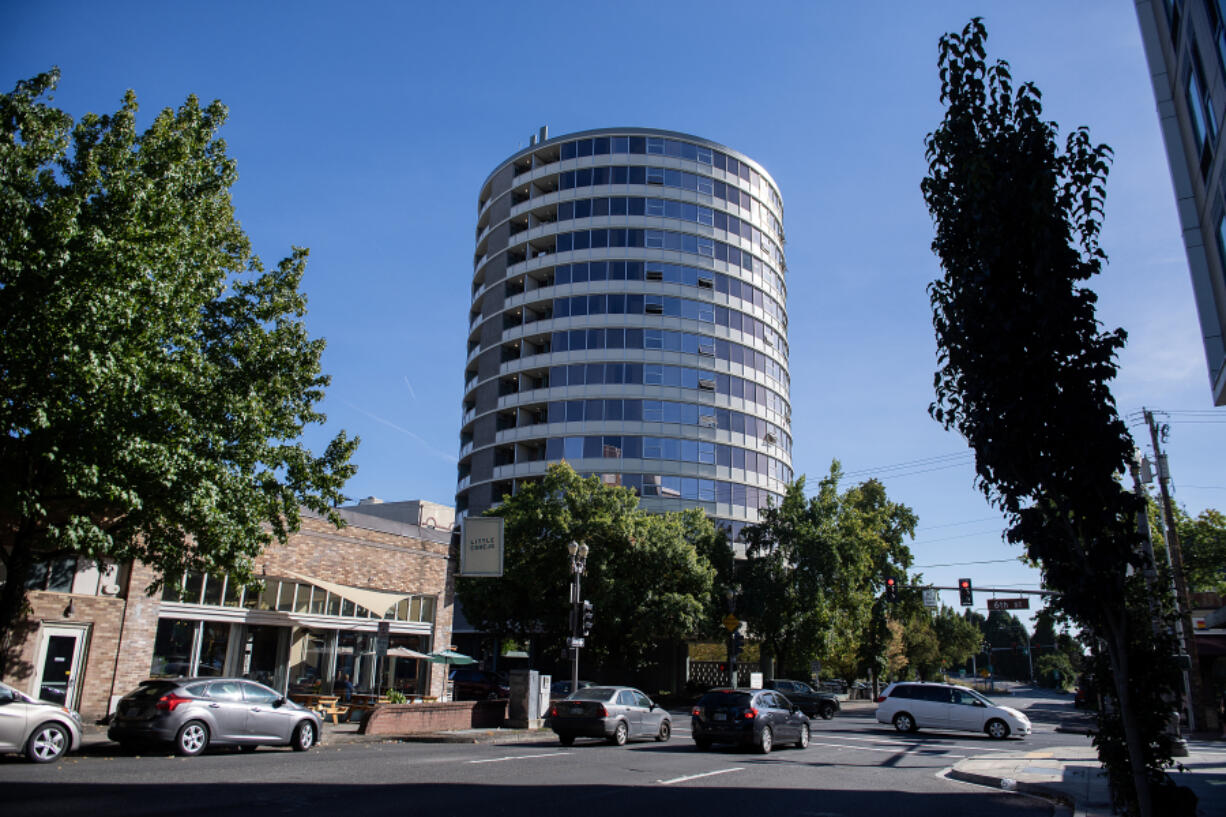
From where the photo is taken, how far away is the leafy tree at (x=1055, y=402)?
9547 millimetres

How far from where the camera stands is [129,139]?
17.0 m

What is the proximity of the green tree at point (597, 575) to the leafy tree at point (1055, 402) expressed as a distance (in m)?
29.2

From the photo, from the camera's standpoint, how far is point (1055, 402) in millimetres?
9766

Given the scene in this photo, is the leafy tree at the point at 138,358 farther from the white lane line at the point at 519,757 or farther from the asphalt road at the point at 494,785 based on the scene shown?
the white lane line at the point at 519,757

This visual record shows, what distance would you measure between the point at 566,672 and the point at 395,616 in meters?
23.3

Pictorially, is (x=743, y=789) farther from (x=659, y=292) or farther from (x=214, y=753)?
(x=659, y=292)

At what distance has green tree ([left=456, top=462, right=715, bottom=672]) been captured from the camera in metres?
38.6

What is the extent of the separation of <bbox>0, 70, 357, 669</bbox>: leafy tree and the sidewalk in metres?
15.9

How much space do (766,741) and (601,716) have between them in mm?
4012

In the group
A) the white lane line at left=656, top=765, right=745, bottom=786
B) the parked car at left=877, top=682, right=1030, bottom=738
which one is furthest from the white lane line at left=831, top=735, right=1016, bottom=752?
A: the white lane line at left=656, top=765, right=745, bottom=786

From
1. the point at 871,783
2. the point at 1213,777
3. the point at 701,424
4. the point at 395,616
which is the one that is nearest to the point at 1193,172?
the point at 1213,777

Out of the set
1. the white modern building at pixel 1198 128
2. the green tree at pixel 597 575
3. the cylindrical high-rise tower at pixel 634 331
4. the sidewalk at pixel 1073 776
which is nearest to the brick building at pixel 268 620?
the green tree at pixel 597 575

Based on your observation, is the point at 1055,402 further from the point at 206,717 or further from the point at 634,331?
the point at 634,331

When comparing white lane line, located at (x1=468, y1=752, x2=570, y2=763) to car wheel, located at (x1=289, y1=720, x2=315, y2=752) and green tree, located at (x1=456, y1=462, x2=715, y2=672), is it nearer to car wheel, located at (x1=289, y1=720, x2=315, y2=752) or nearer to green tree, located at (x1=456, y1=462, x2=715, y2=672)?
car wheel, located at (x1=289, y1=720, x2=315, y2=752)
